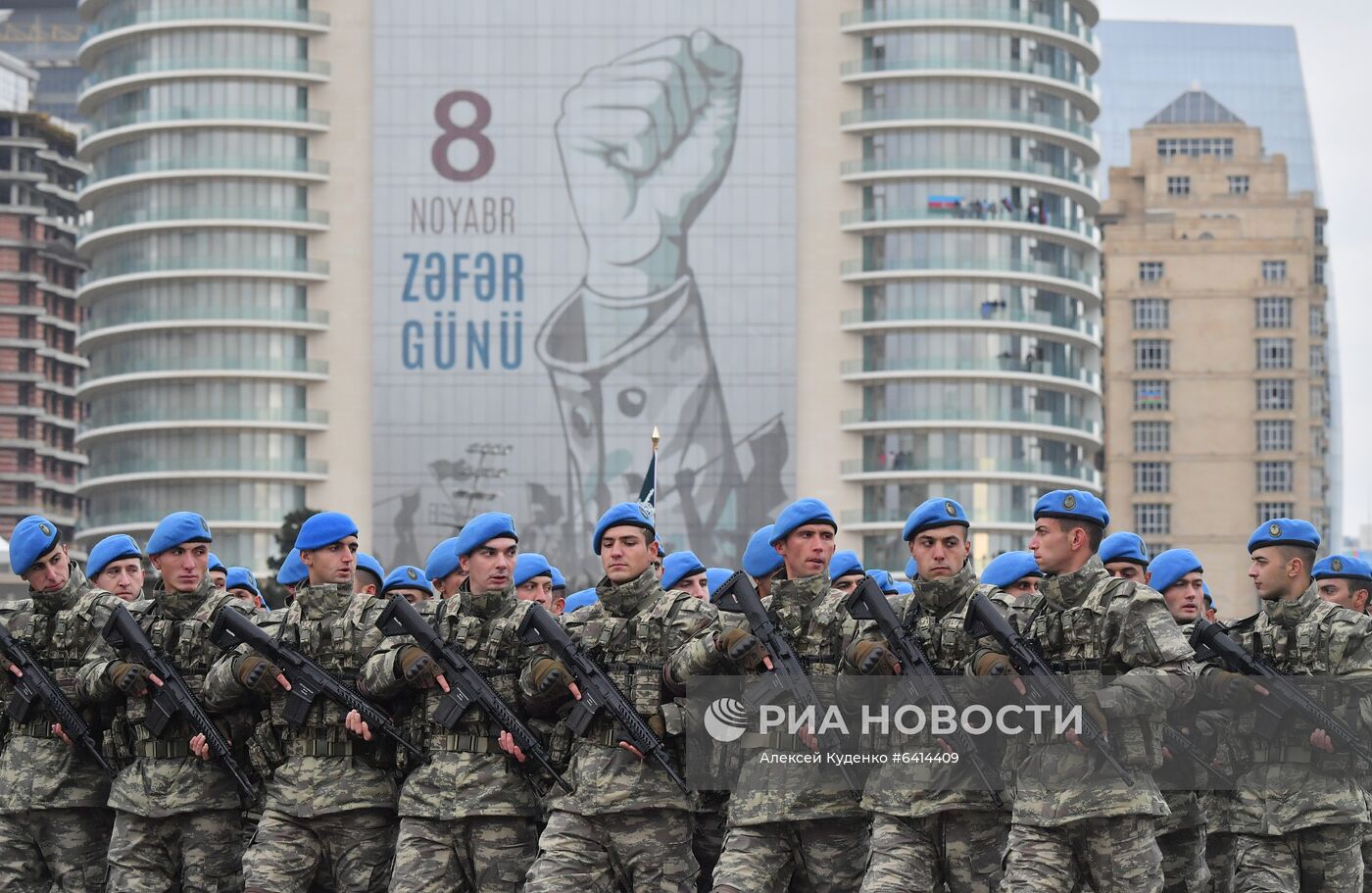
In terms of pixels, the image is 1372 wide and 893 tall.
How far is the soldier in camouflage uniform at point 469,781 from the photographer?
12.8 m

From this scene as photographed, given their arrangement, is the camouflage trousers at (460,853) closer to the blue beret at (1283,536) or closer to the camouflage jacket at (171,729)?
the camouflage jacket at (171,729)

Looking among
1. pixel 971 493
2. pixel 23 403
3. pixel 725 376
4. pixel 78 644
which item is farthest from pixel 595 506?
pixel 78 644

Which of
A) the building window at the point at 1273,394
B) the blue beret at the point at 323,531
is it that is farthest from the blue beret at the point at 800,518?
the building window at the point at 1273,394

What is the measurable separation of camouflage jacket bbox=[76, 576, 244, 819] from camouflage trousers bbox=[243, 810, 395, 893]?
0.60 metres

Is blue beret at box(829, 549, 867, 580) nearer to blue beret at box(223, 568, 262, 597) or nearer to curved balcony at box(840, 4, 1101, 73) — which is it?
blue beret at box(223, 568, 262, 597)

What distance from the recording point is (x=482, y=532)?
43.8ft

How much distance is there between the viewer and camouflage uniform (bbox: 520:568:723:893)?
40.8ft

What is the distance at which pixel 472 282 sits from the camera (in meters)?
96.6

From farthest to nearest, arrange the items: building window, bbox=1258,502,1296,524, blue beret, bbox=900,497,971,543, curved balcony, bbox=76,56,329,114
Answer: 1. building window, bbox=1258,502,1296,524
2. curved balcony, bbox=76,56,329,114
3. blue beret, bbox=900,497,971,543

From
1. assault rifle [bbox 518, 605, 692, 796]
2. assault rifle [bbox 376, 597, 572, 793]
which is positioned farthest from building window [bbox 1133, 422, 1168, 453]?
assault rifle [bbox 518, 605, 692, 796]

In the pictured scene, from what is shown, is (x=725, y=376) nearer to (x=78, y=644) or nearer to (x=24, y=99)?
(x=24, y=99)

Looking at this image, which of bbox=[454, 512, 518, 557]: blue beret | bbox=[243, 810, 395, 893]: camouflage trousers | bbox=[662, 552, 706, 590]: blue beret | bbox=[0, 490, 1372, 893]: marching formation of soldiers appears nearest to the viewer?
bbox=[0, 490, 1372, 893]: marching formation of soldiers

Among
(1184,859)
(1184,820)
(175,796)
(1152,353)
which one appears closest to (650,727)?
(175,796)

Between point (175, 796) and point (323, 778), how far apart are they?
107 centimetres
